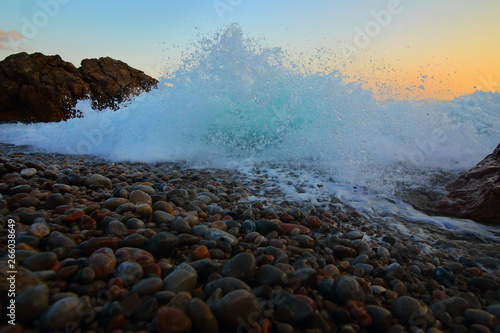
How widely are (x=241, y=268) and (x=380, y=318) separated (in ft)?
2.35

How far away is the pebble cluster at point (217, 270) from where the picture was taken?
1.10 meters

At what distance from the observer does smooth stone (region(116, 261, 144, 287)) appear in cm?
130

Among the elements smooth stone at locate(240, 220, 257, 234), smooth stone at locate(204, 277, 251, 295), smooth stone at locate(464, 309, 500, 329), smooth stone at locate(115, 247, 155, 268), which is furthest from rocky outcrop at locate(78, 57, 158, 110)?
smooth stone at locate(464, 309, 500, 329)

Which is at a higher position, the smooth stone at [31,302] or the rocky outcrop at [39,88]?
the rocky outcrop at [39,88]

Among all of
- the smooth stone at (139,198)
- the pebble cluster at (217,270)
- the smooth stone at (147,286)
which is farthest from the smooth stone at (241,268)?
the smooth stone at (139,198)

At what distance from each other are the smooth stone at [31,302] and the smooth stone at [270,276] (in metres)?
0.94

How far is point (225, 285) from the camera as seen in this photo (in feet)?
4.17

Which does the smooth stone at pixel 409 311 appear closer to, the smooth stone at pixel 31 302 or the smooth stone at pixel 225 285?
the smooth stone at pixel 225 285

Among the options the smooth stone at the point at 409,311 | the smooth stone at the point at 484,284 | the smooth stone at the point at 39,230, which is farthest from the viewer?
the smooth stone at the point at 484,284

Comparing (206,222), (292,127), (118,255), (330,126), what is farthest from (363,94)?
(118,255)

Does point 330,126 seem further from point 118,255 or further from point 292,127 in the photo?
point 118,255

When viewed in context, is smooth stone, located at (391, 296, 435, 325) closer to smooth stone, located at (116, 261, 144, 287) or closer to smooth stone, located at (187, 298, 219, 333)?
smooth stone, located at (187, 298, 219, 333)

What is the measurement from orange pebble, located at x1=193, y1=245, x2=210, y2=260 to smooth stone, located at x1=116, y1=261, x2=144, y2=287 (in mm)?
329

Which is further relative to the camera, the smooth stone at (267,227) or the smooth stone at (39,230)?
the smooth stone at (267,227)
